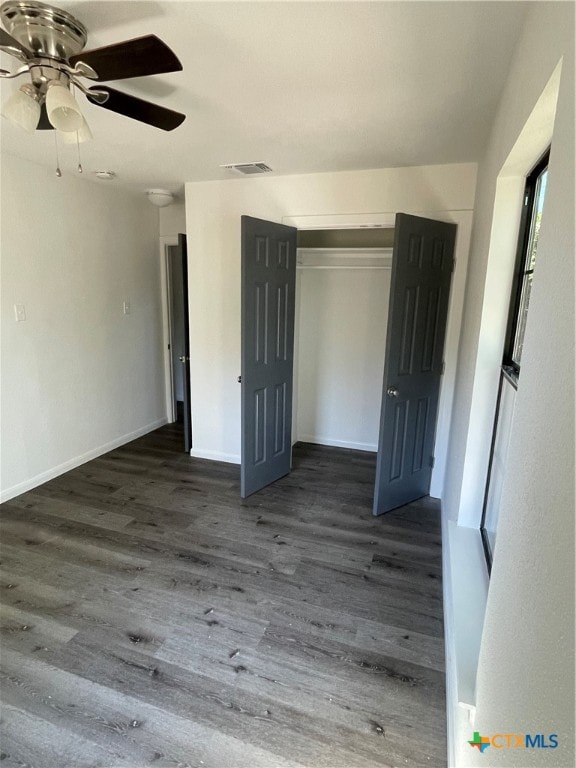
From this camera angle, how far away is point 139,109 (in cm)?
168

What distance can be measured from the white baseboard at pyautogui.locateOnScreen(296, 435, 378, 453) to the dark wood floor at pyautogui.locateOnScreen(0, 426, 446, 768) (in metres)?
1.11

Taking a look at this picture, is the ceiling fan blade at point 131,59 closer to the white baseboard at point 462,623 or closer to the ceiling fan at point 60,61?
the ceiling fan at point 60,61

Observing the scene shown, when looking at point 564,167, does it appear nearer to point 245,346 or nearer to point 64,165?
point 245,346

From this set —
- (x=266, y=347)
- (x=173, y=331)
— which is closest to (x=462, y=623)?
(x=266, y=347)

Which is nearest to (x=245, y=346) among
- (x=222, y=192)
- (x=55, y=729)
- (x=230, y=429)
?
(x=230, y=429)

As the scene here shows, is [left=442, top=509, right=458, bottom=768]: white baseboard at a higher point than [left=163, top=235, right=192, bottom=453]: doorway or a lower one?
lower

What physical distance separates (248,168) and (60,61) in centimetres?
174

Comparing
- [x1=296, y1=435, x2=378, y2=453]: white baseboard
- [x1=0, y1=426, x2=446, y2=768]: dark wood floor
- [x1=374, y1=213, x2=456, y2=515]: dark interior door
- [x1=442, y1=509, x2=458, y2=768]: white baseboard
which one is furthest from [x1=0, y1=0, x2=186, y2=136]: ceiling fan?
[x1=296, y1=435, x2=378, y2=453]: white baseboard

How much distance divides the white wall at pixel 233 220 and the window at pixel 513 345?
113cm

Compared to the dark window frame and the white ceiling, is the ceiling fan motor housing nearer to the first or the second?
the white ceiling

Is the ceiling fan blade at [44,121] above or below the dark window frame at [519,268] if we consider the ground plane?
above

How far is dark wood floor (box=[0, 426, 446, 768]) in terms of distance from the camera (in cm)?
149

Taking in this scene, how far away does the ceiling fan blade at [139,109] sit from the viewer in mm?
1563

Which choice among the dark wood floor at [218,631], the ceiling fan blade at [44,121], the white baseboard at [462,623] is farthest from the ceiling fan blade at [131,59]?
the dark wood floor at [218,631]
